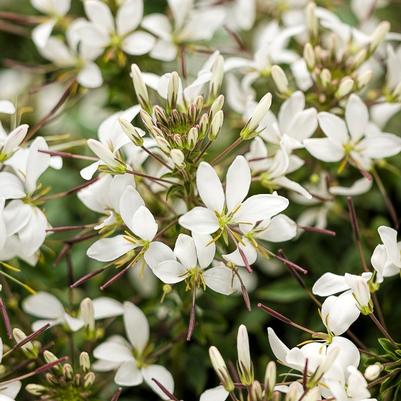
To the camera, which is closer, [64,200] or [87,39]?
[87,39]

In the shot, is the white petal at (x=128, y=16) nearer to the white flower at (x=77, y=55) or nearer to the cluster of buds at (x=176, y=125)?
the white flower at (x=77, y=55)

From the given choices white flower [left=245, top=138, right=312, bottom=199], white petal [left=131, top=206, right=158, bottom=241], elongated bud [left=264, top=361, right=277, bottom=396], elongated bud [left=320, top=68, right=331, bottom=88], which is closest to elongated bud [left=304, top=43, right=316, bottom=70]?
elongated bud [left=320, top=68, right=331, bottom=88]

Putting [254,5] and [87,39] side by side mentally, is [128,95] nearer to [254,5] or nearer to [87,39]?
[87,39]

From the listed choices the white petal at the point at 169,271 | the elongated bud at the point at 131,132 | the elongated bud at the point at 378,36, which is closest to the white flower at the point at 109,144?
the elongated bud at the point at 131,132

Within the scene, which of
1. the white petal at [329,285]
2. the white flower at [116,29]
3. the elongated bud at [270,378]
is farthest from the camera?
the white flower at [116,29]

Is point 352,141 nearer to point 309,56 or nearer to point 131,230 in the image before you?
point 309,56

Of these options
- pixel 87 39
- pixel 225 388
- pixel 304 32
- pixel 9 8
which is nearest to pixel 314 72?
pixel 304 32

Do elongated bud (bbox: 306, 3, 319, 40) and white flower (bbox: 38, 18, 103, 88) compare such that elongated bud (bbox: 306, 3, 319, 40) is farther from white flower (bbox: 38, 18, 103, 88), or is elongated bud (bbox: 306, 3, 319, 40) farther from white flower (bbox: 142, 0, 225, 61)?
white flower (bbox: 38, 18, 103, 88)
